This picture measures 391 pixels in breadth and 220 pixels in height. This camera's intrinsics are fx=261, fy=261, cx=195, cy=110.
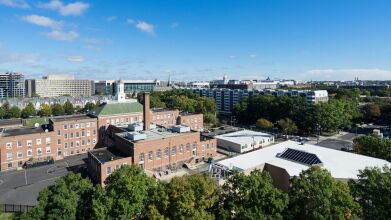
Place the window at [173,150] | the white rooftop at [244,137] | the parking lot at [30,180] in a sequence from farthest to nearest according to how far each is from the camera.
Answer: the white rooftop at [244,137] < the window at [173,150] < the parking lot at [30,180]

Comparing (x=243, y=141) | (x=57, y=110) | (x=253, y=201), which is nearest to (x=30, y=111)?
(x=57, y=110)

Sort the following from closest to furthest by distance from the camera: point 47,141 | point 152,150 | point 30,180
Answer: point 30,180
point 152,150
point 47,141

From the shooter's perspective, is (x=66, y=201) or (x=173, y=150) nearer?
(x=66, y=201)

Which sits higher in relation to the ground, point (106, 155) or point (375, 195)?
point (375, 195)

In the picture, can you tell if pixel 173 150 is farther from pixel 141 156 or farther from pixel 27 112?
pixel 27 112

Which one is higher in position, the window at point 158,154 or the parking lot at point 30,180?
the window at point 158,154

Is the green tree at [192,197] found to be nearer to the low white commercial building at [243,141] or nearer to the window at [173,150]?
the window at [173,150]

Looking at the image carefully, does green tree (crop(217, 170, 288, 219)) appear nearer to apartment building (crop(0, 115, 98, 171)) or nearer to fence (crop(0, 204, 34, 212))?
fence (crop(0, 204, 34, 212))

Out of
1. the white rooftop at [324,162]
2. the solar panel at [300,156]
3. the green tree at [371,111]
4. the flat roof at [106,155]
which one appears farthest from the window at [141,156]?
the green tree at [371,111]
